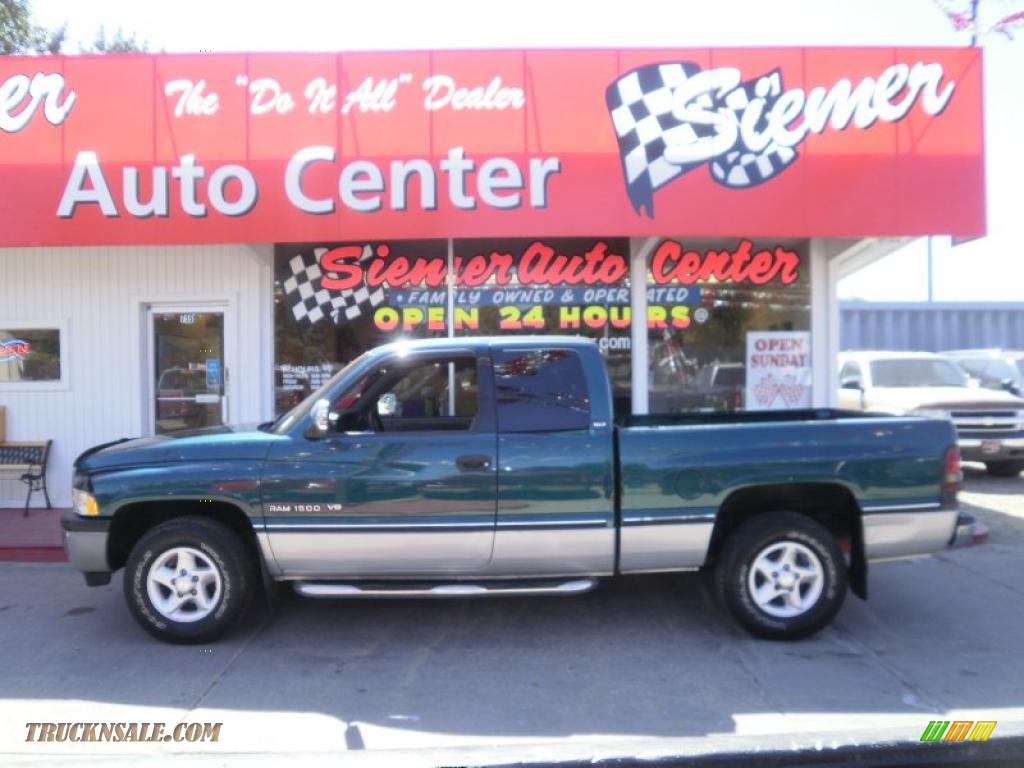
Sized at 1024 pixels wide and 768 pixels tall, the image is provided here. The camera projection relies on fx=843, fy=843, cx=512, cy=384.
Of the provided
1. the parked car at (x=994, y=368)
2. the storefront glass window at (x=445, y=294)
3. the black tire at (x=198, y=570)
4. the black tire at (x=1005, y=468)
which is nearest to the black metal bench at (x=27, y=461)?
the storefront glass window at (x=445, y=294)

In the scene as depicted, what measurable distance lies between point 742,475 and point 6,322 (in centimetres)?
849

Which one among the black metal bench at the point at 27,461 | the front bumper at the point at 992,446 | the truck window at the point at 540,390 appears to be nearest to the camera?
the truck window at the point at 540,390

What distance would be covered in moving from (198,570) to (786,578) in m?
3.64

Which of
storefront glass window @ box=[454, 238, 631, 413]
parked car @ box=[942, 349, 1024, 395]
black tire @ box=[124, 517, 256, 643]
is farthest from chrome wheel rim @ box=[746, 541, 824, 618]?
parked car @ box=[942, 349, 1024, 395]

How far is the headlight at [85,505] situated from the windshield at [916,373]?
10.7 meters

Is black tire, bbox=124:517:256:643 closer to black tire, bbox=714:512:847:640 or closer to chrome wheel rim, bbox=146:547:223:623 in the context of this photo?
chrome wheel rim, bbox=146:547:223:623

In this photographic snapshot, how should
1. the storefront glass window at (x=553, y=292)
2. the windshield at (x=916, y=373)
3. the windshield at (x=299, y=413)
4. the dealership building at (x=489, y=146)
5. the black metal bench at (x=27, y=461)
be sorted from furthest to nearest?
the windshield at (x=916, y=373), the storefront glass window at (x=553, y=292), the black metal bench at (x=27, y=461), the dealership building at (x=489, y=146), the windshield at (x=299, y=413)

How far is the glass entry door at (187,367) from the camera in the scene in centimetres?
956

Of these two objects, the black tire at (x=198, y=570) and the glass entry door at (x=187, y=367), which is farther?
the glass entry door at (x=187, y=367)

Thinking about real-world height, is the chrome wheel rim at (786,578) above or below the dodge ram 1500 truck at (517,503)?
below

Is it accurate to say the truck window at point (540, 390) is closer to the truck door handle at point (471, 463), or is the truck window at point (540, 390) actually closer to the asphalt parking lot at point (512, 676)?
the truck door handle at point (471, 463)

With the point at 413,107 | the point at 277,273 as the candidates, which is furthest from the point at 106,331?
the point at 413,107

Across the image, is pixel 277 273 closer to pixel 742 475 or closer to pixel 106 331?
pixel 106 331

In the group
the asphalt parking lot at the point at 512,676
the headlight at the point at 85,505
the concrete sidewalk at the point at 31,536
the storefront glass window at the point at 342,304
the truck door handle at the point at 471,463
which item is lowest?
the asphalt parking lot at the point at 512,676
